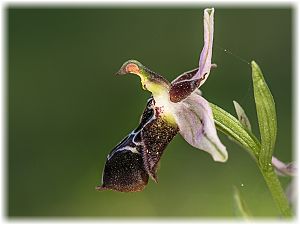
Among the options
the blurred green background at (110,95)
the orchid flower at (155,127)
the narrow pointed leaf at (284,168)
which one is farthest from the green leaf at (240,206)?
the blurred green background at (110,95)

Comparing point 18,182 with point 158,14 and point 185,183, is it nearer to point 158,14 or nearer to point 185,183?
point 185,183

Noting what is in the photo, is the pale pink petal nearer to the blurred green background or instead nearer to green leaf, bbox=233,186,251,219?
green leaf, bbox=233,186,251,219

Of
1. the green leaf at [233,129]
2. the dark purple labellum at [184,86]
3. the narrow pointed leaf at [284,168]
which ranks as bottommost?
the narrow pointed leaf at [284,168]

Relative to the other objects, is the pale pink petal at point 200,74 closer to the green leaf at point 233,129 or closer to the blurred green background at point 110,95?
the green leaf at point 233,129

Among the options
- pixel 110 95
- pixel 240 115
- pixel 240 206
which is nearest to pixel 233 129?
pixel 240 115

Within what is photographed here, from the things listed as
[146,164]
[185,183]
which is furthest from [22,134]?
[146,164]

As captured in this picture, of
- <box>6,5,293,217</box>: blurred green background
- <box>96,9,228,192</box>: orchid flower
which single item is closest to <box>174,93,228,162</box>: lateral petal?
<box>96,9,228,192</box>: orchid flower

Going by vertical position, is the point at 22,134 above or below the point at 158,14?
below

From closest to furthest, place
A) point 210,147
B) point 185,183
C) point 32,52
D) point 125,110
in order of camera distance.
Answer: point 210,147, point 185,183, point 125,110, point 32,52
